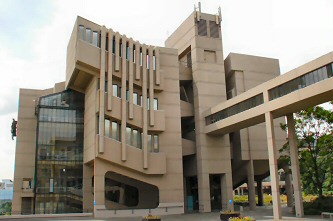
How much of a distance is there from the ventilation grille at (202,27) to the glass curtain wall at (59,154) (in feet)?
58.9

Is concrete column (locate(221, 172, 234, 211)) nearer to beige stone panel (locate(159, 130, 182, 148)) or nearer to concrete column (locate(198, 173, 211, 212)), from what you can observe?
concrete column (locate(198, 173, 211, 212))

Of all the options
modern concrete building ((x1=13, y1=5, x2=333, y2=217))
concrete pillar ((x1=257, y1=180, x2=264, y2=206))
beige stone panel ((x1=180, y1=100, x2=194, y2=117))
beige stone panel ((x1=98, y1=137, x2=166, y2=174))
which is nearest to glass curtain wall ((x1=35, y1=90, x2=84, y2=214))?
modern concrete building ((x1=13, y1=5, x2=333, y2=217))

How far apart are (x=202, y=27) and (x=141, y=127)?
55.2 ft

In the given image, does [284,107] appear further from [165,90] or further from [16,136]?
[16,136]

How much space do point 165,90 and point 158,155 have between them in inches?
326

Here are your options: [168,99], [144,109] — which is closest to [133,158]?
[144,109]

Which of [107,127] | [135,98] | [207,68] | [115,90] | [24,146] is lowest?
[24,146]

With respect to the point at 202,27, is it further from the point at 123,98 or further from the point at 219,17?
the point at 123,98

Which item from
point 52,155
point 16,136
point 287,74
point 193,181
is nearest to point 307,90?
point 287,74

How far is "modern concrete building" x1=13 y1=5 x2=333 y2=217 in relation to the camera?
37938mm

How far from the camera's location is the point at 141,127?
39.8 metres

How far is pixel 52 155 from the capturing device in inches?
1720

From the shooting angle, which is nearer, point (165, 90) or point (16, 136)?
point (165, 90)

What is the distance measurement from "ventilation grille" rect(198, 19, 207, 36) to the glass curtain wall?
1796 centimetres
